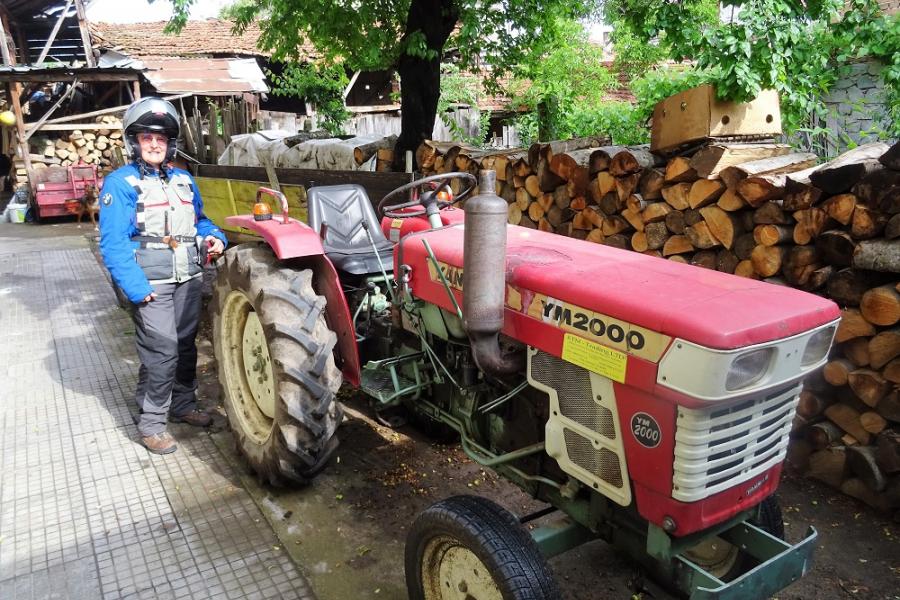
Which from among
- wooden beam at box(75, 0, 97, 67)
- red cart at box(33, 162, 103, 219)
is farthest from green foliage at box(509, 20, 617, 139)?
wooden beam at box(75, 0, 97, 67)

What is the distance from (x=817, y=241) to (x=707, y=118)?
99 centimetres

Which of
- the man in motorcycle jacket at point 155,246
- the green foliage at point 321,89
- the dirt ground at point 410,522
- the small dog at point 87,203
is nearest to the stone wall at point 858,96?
the dirt ground at point 410,522

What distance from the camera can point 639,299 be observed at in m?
1.82

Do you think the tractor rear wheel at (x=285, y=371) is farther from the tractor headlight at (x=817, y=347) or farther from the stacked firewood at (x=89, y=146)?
the stacked firewood at (x=89, y=146)

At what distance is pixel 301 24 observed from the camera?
264 inches

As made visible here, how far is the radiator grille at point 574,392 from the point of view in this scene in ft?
6.40

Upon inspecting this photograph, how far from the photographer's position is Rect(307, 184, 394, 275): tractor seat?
3.60m

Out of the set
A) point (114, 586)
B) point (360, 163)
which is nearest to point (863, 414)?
point (114, 586)

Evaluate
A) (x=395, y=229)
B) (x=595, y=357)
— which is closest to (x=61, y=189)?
(x=395, y=229)

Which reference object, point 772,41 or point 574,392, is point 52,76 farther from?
point 574,392

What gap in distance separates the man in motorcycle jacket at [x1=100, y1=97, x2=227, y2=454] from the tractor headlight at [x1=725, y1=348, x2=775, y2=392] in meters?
2.83

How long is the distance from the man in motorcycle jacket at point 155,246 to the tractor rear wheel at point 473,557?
6.31ft

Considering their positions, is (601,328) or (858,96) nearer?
(601,328)

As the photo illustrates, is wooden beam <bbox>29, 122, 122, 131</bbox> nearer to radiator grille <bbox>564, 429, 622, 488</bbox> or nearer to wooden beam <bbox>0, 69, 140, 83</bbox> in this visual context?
wooden beam <bbox>0, 69, 140, 83</bbox>
